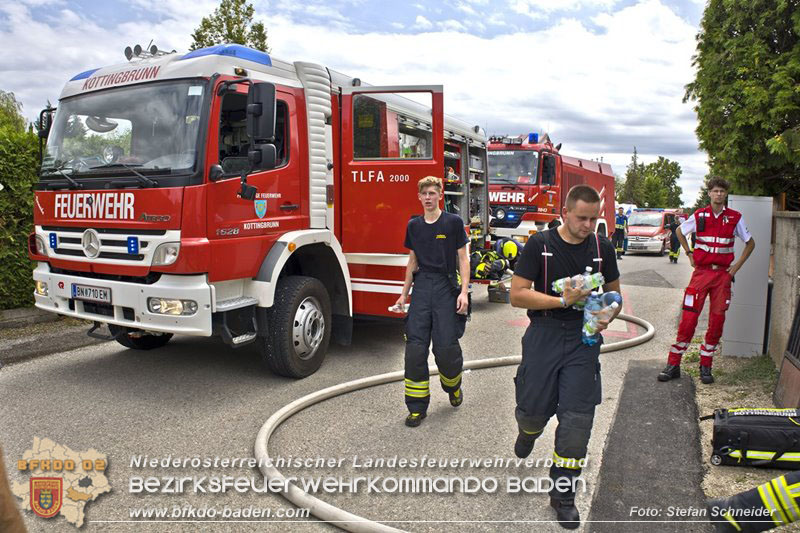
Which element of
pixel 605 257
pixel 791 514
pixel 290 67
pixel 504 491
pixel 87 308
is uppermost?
pixel 290 67

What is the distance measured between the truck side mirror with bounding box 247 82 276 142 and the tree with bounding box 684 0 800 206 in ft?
21.2

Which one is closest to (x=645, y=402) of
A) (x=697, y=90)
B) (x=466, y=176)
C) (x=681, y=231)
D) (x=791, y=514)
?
(x=681, y=231)

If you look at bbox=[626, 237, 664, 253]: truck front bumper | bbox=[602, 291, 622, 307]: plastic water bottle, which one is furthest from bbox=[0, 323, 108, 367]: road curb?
bbox=[626, 237, 664, 253]: truck front bumper

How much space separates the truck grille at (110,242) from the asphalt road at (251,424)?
3.92ft

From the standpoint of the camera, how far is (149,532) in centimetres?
313

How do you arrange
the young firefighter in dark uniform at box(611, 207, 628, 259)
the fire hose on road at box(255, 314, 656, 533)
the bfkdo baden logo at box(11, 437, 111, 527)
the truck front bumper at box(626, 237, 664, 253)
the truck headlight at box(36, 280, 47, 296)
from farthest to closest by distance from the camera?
the truck front bumper at box(626, 237, 664, 253) → the young firefighter in dark uniform at box(611, 207, 628, 259) → the truck headlight at box(36, 280, 47, 296) → the bfkdo baden logo at box(11, 437, 111, 527) → the fire hose on road at box(255, 314, 656, 533)

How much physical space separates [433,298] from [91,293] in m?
2.88

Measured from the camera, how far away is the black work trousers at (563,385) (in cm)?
319

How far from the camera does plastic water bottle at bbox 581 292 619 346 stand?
10.2ft

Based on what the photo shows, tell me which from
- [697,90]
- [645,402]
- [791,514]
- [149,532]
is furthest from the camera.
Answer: [697,90]

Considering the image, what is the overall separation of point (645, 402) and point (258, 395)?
3.34 m

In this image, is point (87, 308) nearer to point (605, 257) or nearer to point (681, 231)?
point (605, 257)

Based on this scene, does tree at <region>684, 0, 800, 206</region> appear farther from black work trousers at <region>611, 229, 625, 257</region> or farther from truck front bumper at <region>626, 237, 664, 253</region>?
truck front bumper at <region>626, 237, 664, 253</region>

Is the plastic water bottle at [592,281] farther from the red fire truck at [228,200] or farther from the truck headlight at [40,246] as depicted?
the truck headlight at [40,246]
